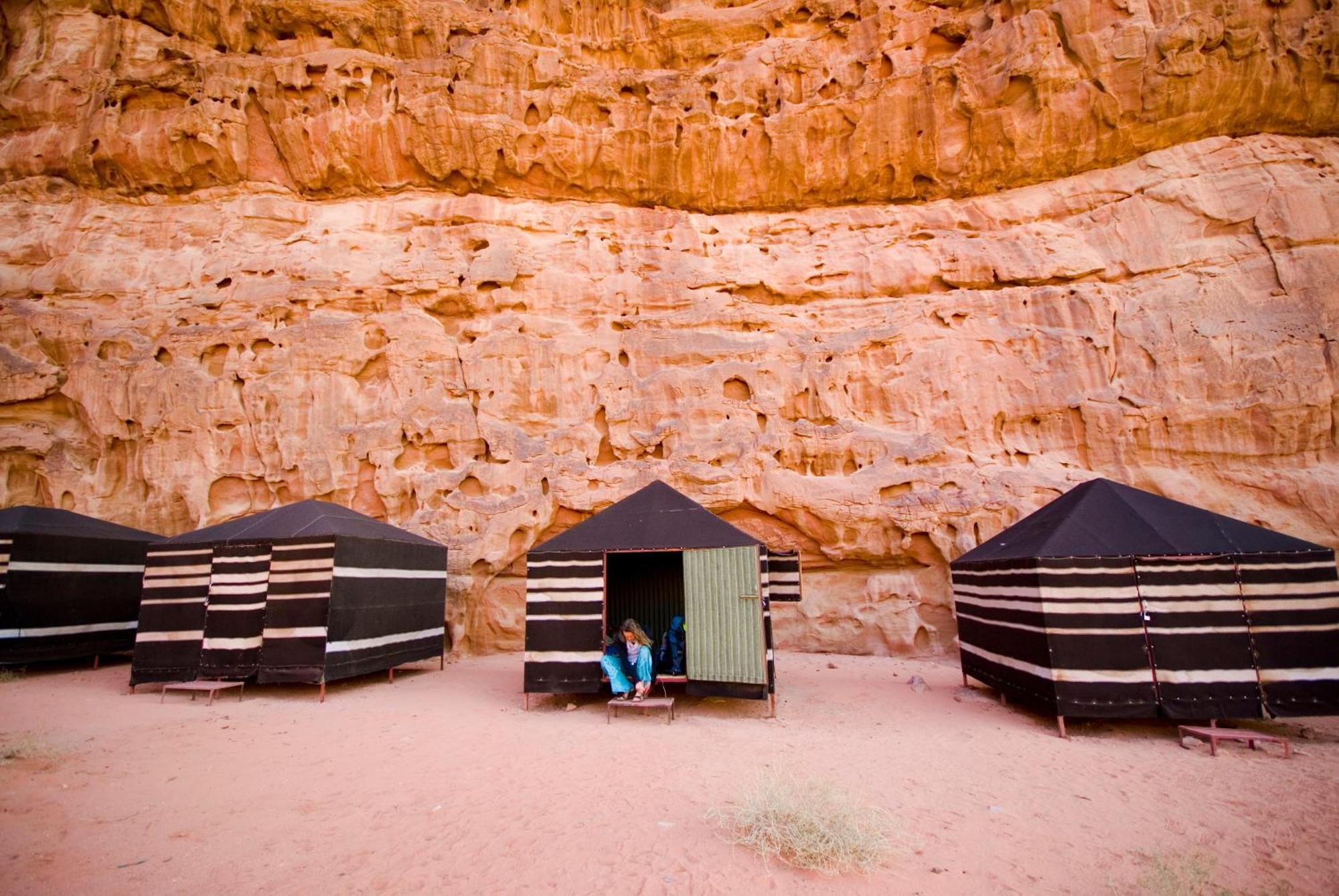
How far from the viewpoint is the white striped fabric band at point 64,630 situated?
11.5 metres

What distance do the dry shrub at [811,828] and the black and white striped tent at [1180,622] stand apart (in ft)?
13.5

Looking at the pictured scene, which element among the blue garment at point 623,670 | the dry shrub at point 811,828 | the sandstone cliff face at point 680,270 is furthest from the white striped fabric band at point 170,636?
the dry shrub at point 811,828

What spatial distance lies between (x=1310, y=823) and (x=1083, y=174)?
53.4 feet

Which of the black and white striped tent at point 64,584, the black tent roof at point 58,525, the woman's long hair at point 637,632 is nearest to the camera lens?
the woman's long hair at point 637,632

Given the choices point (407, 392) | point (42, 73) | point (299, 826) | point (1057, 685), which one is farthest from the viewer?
point (42, 73)

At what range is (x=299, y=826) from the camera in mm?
5004

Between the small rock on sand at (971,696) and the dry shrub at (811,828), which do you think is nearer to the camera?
the dry shrub at (811,828)

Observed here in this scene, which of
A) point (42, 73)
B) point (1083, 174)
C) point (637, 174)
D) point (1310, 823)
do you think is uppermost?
point (42, 73)

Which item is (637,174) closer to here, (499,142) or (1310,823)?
(499,142)

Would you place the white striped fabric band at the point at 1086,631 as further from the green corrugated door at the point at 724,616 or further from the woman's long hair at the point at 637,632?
the woman's long hair at the point at 637,632

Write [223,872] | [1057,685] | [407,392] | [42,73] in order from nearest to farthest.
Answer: [223,872] < [1057,685] < [407,392] < [42,73]

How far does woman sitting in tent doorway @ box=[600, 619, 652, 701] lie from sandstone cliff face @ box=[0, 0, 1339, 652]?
6184mm

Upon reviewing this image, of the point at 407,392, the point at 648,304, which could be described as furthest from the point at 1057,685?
the point at 407,392

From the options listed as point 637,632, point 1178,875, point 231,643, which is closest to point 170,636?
point 231,643
